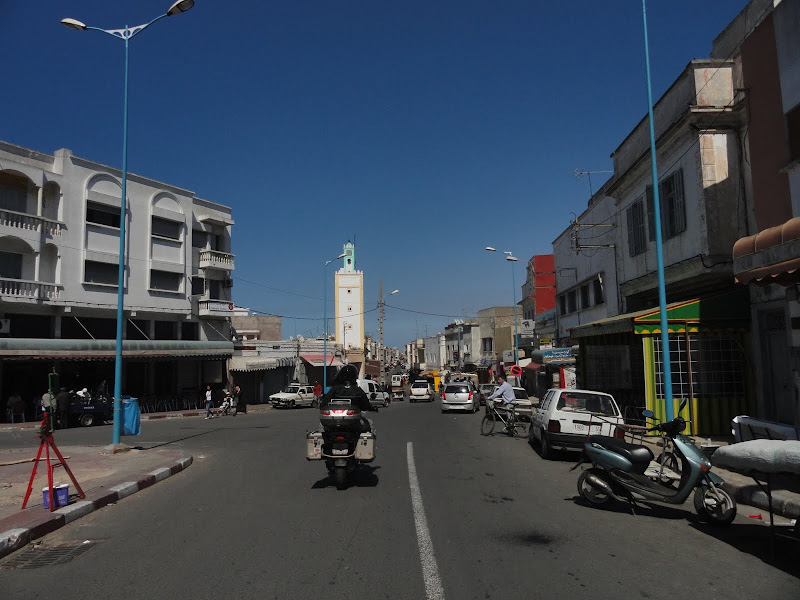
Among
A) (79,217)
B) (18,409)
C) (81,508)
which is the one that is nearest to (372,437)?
(81,508)

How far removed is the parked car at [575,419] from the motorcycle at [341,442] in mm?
4812

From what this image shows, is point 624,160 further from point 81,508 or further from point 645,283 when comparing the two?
point 81,508

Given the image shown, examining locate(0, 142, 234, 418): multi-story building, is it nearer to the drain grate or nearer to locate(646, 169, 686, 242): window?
the drain grate

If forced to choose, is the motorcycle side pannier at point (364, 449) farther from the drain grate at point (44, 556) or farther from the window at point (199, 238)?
the window at point (199, 238)

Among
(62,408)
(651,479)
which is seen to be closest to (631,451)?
(651,479)

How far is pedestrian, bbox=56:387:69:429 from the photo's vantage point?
2485 centimetres

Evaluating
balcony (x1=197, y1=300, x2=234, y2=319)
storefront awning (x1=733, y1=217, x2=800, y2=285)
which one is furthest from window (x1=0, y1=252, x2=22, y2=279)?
storefront awning (x1=733, y1=217, x2=800, y2=285)

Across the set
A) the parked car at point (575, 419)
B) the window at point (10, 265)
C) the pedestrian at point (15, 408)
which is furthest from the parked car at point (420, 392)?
the parked car at point (575, 419)

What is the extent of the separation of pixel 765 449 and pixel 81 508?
849cm

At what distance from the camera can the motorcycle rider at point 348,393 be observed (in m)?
9.88

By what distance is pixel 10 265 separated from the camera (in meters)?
28.8

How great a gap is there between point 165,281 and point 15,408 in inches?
→ 472

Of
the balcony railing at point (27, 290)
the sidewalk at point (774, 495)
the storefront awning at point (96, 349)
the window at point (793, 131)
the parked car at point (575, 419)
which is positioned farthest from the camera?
the balcony railing at point (27, 290)

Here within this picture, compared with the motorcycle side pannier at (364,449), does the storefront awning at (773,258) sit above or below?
above
